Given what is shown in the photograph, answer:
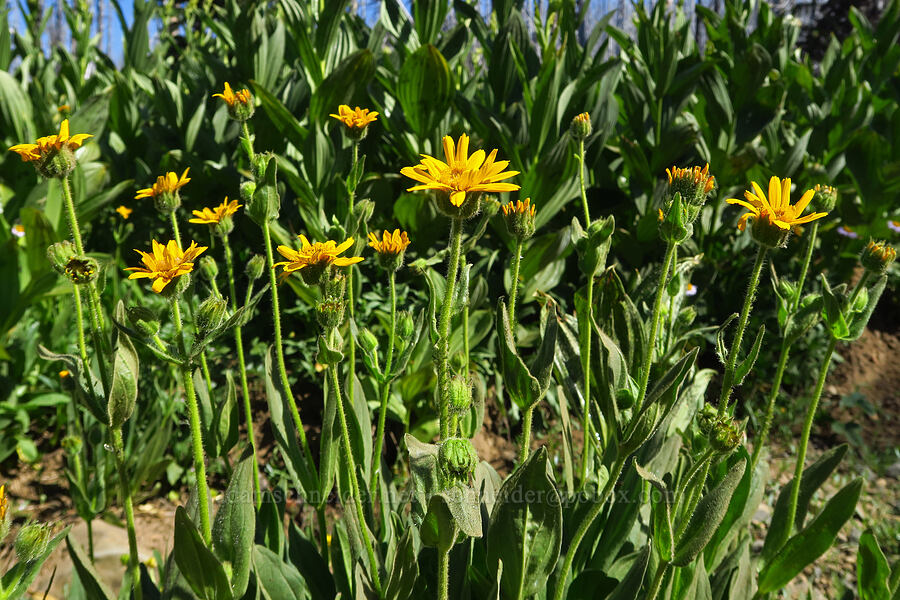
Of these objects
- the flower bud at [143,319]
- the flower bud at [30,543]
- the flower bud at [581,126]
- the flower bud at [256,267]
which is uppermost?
the flower bud at [581,126]

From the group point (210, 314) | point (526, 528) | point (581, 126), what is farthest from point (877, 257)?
point (210, 314)

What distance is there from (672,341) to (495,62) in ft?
5.45

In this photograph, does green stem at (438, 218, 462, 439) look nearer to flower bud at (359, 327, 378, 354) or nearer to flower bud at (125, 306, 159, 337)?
flower bud at (359, 327, 378, 354)

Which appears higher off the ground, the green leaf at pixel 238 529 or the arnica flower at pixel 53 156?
the arnica flower at pixel 53 156

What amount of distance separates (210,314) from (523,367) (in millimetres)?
471

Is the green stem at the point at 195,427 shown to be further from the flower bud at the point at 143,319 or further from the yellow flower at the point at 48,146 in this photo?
the yellow flower at the point at 48,146

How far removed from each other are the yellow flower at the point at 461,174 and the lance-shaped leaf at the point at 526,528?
14.7 inches

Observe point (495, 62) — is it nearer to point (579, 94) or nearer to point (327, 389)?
point (579, 94)

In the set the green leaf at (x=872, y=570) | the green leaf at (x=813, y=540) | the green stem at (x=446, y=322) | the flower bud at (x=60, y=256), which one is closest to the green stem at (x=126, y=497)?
the flower bud at (x=60, y=256)

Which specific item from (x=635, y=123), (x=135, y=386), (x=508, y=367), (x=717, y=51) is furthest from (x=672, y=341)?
(x=717, y=51)

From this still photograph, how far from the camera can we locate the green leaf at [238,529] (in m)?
1.03

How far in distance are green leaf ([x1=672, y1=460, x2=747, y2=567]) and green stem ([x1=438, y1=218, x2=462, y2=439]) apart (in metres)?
0.39

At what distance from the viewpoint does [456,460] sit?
0.83 meters

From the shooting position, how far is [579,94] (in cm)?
290
